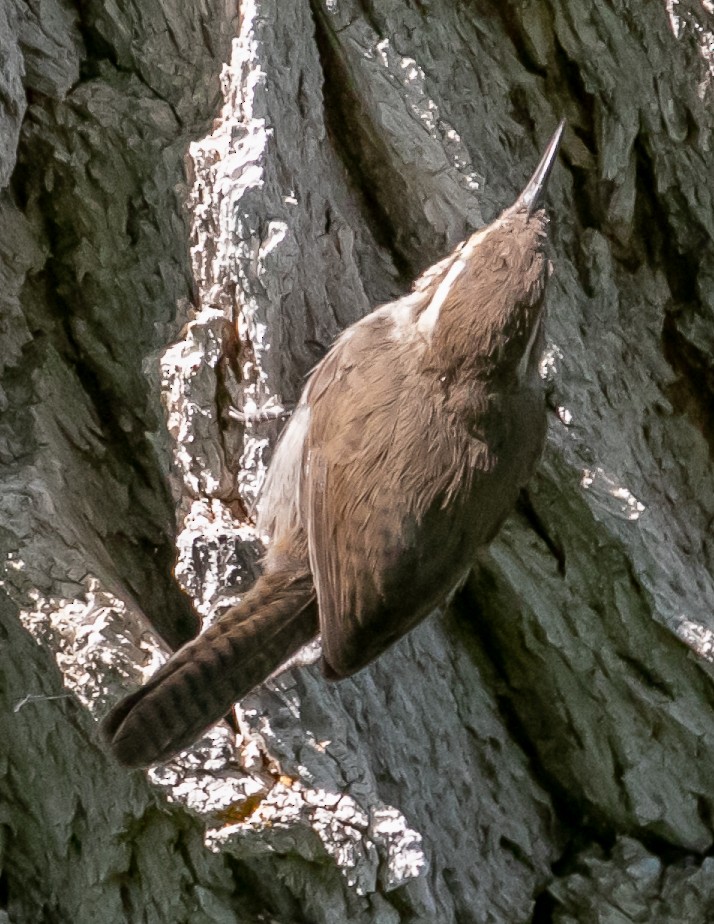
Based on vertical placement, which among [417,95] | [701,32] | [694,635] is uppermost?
[417,95]

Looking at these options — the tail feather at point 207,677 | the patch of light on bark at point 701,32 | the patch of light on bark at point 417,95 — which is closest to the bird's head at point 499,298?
the patch of light on bark at point 417,95

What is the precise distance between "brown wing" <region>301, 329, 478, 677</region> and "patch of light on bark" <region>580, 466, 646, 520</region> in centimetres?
37

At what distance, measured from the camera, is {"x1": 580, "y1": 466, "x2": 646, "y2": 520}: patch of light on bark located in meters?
3.24

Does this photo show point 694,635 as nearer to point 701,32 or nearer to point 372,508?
point 372,508

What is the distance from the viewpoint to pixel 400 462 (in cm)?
303

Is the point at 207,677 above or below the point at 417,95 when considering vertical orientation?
below

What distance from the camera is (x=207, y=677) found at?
108 inches

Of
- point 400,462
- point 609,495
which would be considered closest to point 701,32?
point 609,495

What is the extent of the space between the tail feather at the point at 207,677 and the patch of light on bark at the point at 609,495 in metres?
0.75

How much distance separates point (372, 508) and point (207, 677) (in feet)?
1.69

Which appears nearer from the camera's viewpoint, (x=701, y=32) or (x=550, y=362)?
(x=550, y=362)

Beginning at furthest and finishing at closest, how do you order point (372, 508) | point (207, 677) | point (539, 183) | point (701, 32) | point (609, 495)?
1. point (701, 32)
2. point (609, 495)
3. point (539, 183)
4. point (372, 508)
5. point (207, 677)

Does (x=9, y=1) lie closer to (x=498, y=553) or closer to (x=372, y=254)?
(x=372, y=254)

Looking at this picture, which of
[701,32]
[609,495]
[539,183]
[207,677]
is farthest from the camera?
[701,32]
